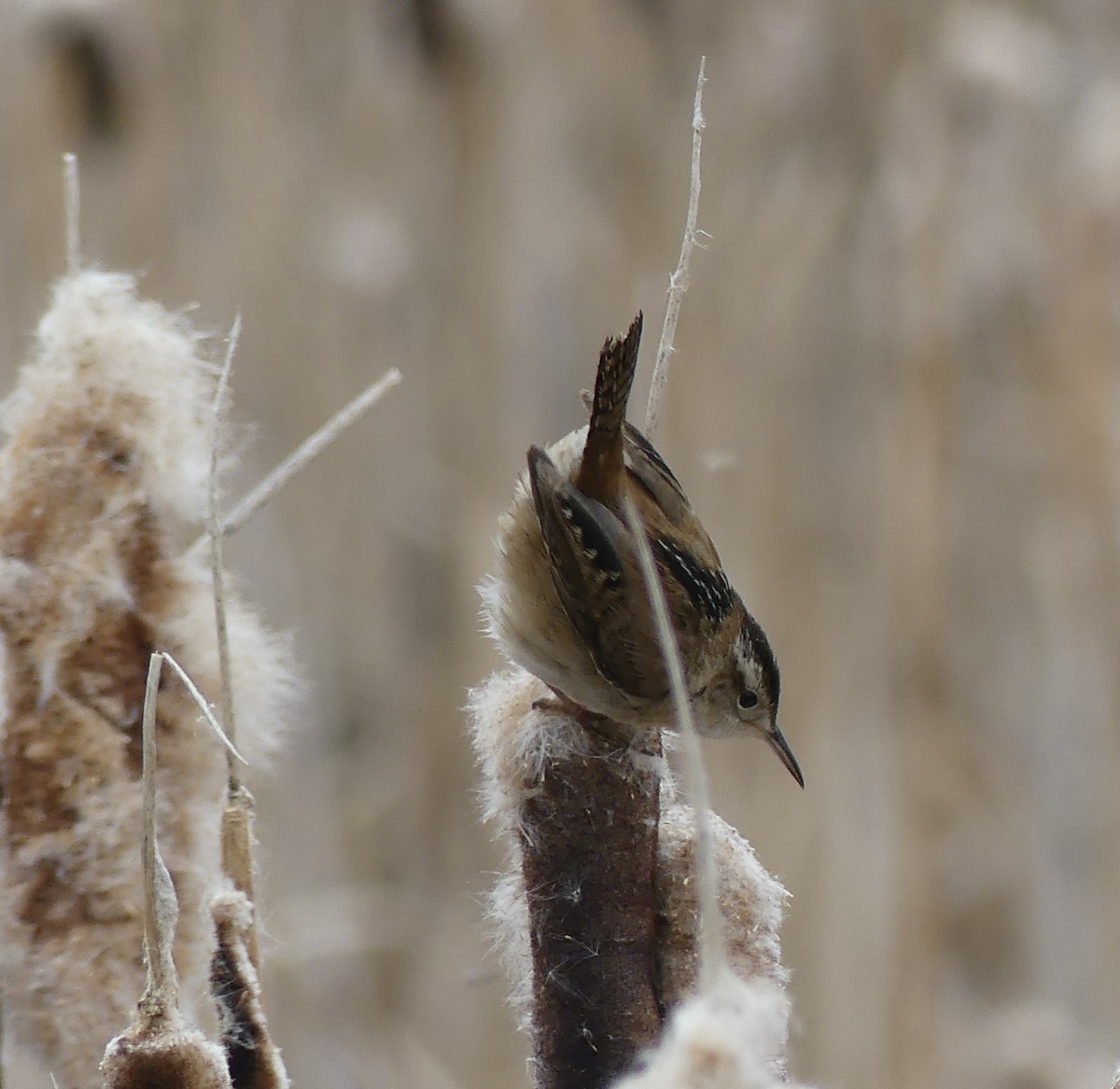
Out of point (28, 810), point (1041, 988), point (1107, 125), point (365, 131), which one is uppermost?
point (365, 131)

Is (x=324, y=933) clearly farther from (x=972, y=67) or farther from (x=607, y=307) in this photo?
(x=972, y=67)

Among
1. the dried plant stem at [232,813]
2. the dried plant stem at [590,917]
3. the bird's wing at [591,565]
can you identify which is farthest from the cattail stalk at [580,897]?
the bird's wing at [591,565]

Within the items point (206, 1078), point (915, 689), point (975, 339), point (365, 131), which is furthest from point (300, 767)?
point (206, 1078)

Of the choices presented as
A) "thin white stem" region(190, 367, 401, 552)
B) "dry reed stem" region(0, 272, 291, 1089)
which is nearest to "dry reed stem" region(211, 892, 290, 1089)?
"dry reed stem" region(0, 272, 291, 1089)

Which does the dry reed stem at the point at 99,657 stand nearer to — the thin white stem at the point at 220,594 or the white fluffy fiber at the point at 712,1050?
the thin white stem at the point at 220,594

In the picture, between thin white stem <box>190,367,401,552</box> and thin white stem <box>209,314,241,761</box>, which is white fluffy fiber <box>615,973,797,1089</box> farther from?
thin white stem <box>190,367,401,552</box>

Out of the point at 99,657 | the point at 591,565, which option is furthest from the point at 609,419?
the point at 99,657
